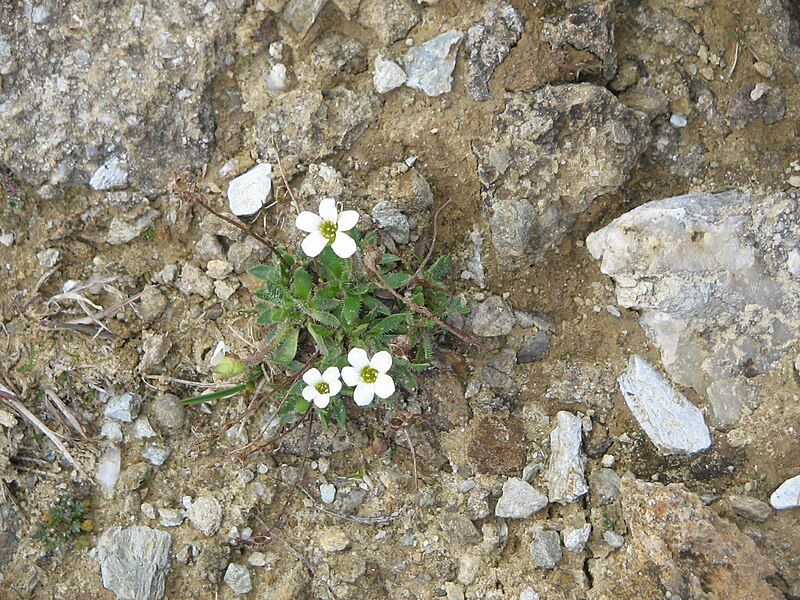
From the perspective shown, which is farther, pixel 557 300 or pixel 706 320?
pixel 557 300

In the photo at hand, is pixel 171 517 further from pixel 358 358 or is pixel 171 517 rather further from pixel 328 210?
pixel 328 210

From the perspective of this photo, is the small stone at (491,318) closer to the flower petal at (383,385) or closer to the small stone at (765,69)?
the flower petal at (383,385)

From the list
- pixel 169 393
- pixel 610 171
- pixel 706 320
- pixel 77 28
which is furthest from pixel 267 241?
pixel 706 320

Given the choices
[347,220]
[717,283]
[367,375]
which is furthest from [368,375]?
[717,283]

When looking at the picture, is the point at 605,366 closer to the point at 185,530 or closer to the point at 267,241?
the point at 267,241

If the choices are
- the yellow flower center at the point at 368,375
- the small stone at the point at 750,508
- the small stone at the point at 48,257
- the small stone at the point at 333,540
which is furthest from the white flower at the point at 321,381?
the small stone at the point at 750,508

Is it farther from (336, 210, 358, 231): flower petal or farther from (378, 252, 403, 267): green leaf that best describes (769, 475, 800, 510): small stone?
(336, 210, 358, 231): flower petal
